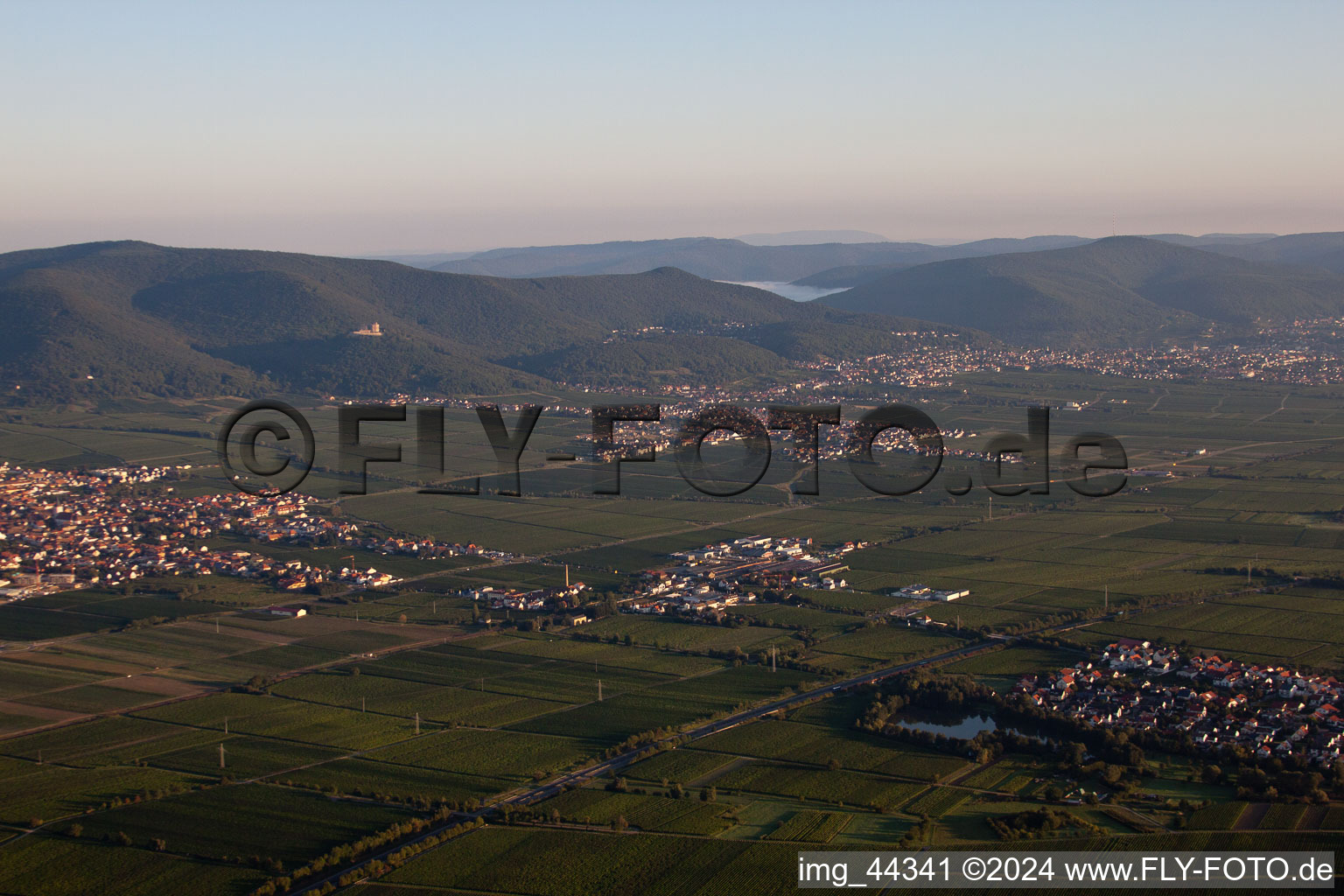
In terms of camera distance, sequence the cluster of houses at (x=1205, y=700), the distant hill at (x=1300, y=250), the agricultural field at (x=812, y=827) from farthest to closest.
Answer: the distant hill at (x=1300, y=250), the cluster of houses at (x=1205, y=700), the agricultural field at (x=812, y=827)

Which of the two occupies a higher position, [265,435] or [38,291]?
[38,291]

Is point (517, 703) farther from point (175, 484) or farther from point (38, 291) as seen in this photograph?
point (38, 291)

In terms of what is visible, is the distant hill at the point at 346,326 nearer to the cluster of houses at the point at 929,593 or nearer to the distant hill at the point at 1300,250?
the cluster of houses at the point at 929,593

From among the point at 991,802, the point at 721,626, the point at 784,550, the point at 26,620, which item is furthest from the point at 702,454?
the point at 991,802

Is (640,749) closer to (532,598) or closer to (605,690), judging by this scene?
(605,690)

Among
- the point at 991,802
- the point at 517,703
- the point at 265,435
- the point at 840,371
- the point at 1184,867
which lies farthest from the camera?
the point at 840,371

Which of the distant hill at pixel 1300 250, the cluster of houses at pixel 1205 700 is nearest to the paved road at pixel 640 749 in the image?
the cluster of houses at pixel 1205 700
